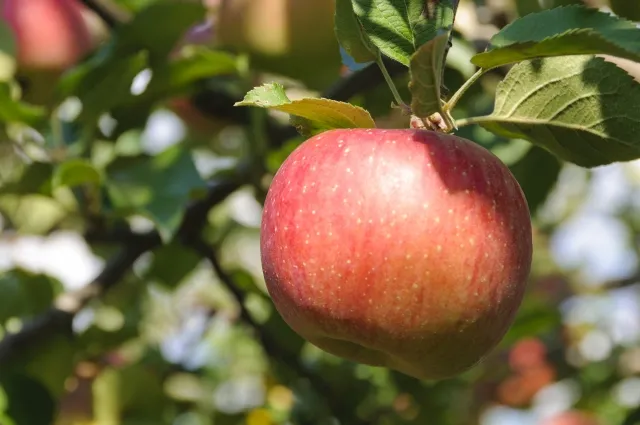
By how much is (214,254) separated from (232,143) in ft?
1.44

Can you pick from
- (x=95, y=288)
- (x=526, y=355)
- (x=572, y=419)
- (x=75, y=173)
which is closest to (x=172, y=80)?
(x=75, y=173)

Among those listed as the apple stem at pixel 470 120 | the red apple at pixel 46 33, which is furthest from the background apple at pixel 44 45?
the apple stem at pixel 470 120

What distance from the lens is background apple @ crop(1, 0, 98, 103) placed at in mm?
1190

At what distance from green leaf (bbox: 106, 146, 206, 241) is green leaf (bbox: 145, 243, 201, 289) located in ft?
0.89

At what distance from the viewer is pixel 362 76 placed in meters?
0.96

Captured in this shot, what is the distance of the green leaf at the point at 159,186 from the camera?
0.93 metres

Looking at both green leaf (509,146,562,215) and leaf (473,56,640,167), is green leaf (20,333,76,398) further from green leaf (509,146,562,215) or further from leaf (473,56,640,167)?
leaf (473,56,640,167)

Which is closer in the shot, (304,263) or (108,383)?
(304,263)

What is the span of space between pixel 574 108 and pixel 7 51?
806 millimetres

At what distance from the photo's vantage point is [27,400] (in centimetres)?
112

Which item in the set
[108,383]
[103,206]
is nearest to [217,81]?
[103,206]

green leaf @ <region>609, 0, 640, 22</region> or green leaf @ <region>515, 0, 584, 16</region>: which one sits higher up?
green leaf @ <region>609, 0, 640, 22</region>

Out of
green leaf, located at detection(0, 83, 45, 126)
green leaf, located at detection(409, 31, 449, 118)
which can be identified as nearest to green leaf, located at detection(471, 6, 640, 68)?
green leaf, located at detection(409, 31, 449, 118)

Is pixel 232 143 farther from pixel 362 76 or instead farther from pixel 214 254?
pixel 362 76
